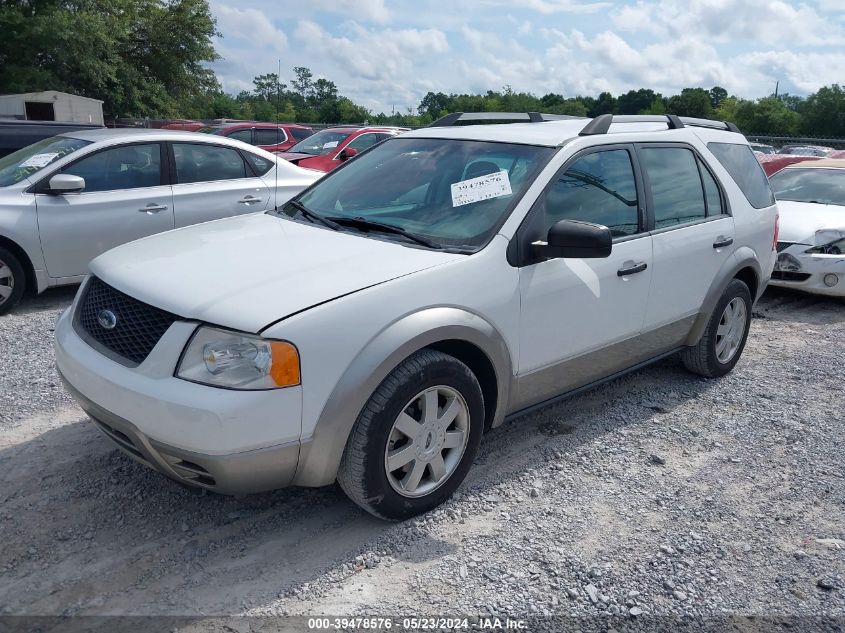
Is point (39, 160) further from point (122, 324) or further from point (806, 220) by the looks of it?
point (806, 220)

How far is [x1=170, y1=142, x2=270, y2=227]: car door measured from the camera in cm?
699

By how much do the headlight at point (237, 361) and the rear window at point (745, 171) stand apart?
142 inches

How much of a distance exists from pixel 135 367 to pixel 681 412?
3.39 m

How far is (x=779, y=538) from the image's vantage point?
3.37 metres

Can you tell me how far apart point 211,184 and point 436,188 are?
401cm

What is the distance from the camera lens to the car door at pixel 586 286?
3.61 meters

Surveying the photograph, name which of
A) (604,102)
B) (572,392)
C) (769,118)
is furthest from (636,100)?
(572,392)

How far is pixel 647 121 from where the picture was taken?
4734 millimetres

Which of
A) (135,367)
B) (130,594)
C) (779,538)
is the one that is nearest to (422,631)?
(130,594)

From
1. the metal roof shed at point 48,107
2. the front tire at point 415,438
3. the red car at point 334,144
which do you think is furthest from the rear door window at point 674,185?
the metal roof shed at point 48,107

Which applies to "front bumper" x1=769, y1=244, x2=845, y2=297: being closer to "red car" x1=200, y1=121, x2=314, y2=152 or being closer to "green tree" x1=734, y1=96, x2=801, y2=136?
"red car" x1=200, y1=121, x2=314, y2=152

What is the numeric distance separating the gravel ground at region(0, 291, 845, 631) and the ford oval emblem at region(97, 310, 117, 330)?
2.83ft

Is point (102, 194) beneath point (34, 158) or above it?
beneath

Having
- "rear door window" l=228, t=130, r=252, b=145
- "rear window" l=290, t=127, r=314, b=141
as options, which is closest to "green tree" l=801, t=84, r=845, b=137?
"rear window" l=290, t=127, r=314, b=141
